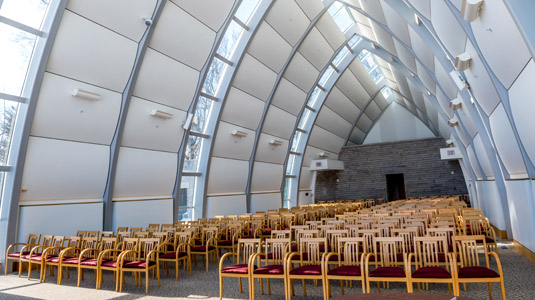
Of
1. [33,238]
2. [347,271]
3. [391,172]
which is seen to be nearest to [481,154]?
[347,271]

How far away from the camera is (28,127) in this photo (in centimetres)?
772

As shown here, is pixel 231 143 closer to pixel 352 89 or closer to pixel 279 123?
pixel 279 123

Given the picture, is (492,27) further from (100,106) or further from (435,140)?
(435,140)

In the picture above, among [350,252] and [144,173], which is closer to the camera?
[350,252]

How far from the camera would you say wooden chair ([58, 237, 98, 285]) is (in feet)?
19.4

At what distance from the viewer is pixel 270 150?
17.5 meters

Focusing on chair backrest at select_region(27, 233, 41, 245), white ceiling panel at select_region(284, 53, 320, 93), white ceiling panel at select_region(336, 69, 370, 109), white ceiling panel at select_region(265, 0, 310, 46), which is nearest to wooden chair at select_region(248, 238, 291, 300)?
chair backrest at select_region(27, 233, 41, 245)

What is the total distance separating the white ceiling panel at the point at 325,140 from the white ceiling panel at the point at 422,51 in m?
11.7

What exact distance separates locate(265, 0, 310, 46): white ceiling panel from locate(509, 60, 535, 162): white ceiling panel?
9775mm

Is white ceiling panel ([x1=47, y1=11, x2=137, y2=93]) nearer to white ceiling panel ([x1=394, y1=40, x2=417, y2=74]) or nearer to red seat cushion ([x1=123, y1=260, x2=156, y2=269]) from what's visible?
red seat cushion ([x1=123, y1=260, x2=156, y2=269])

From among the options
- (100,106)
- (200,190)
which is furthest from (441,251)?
(200,190)

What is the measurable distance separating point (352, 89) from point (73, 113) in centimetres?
1789

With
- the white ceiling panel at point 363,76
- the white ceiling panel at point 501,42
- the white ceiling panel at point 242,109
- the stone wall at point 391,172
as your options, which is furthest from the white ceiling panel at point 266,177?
the white ceiling panel at point 501,42

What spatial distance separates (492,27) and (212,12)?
28.4 ft
